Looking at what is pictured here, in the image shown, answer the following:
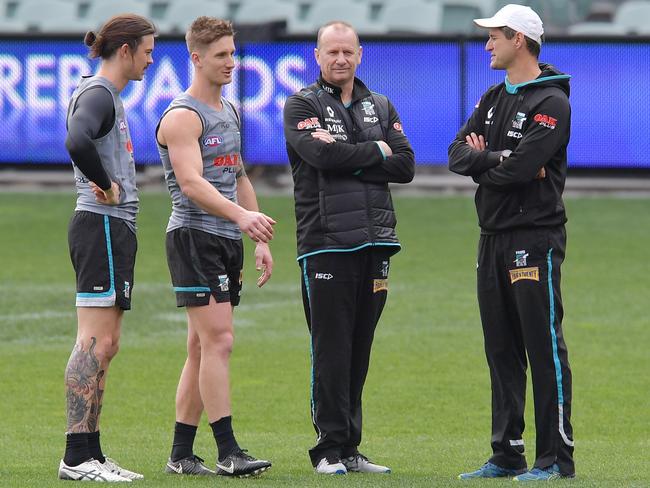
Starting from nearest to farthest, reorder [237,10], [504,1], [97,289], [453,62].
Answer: [97,289] < [453,62] < [504,1] < [237,10]

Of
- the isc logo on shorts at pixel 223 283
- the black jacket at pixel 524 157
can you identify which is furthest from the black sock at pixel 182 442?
the black jacket at pixel 524 157

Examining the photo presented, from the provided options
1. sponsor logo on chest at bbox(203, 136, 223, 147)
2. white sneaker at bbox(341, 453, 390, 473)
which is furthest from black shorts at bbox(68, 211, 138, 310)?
white sneaker at bbox(341, 453, 390, 473)

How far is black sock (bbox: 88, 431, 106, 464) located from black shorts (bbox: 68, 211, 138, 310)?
0.61 metres

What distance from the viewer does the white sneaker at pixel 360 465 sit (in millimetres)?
6801

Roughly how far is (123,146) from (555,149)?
201 centimetres

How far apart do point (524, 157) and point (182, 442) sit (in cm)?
212

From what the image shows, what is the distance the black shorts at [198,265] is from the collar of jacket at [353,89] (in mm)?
917

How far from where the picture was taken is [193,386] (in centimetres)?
672

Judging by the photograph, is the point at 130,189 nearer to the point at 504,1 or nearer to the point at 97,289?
the point at 97,289

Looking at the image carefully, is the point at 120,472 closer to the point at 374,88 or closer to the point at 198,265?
the point at 198,265

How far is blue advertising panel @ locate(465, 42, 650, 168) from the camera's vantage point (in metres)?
19.4

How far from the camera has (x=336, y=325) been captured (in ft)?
22.2

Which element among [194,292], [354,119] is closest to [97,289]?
[194,292]

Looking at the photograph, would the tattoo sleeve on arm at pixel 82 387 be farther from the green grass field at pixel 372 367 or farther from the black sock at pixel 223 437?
the black sock at pixel 223 437
